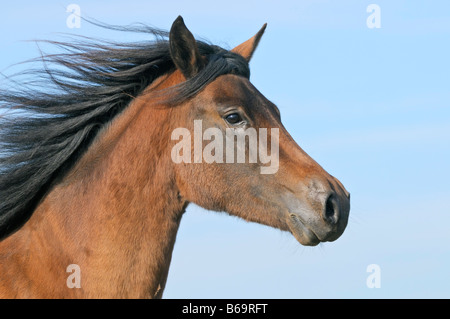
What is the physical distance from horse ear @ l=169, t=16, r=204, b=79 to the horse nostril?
66.1 inches

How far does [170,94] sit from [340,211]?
1.79m

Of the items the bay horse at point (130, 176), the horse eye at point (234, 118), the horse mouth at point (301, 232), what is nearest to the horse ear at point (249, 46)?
the bay horse at point (130, 176)

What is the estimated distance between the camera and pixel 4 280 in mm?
6082

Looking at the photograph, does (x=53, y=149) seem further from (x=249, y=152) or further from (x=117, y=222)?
(x=249, y=152)

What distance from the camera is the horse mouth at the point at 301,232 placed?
19.6ft

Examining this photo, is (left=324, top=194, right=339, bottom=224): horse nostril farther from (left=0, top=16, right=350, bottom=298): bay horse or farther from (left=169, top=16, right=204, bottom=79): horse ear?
(left=169, top=16, right=204, bottom=79): horse ear

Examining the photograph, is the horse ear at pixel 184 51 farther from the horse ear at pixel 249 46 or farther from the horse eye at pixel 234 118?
the horse ear at pixel 249 46

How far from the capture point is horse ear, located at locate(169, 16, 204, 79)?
635 centimetres

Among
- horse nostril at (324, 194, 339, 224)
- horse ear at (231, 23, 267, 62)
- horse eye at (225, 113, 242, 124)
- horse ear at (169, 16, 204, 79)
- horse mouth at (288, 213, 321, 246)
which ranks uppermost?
horse ear at (231, 23, 267, 62)

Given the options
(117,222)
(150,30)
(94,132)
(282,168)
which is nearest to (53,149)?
(94,132)

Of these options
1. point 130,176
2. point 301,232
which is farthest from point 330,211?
point 130,176

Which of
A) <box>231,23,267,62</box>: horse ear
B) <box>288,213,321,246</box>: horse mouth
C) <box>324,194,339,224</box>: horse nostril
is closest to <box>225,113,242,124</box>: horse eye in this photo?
<box>288,213,321,246</box>: horse mouth

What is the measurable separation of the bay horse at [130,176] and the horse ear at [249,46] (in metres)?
0.44

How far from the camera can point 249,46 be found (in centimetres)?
730
